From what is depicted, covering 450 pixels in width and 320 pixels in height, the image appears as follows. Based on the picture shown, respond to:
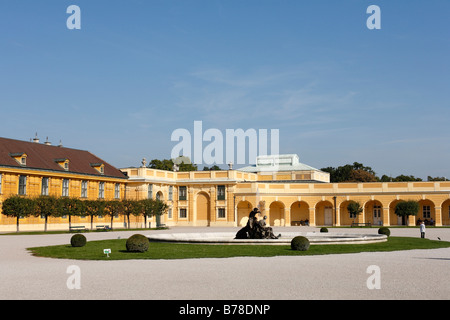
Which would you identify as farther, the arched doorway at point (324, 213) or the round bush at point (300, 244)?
the arched doorway at point (324, 213)

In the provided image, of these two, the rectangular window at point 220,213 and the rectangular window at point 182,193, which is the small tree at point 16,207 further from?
the rectangular window at point 220,213

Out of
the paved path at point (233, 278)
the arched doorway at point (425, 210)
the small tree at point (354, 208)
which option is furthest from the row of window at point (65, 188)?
the arched doorway at point (425, 210)

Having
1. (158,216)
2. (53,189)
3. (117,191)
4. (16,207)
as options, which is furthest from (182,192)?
(16,207)

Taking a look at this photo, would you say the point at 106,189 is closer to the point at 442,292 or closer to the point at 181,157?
the point at 181,157

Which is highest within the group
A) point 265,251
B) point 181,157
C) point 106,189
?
point 181,157

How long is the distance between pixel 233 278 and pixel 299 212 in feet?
185

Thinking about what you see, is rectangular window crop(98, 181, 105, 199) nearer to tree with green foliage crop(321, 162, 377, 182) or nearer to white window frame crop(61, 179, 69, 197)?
white window frame crop(61, 179, 69, 197)

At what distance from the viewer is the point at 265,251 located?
23.5 m

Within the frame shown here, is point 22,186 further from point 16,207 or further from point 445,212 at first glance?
point 445,212

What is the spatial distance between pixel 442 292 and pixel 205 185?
56500 millimetres

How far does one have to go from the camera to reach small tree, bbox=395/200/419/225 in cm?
5950

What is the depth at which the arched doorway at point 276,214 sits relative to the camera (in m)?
69.1

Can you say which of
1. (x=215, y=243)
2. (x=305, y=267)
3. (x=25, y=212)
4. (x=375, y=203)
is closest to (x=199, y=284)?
(x=305, y=267)

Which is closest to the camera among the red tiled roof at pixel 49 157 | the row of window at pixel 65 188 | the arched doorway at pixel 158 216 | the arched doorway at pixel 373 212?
the row of window at pixel 65 188
